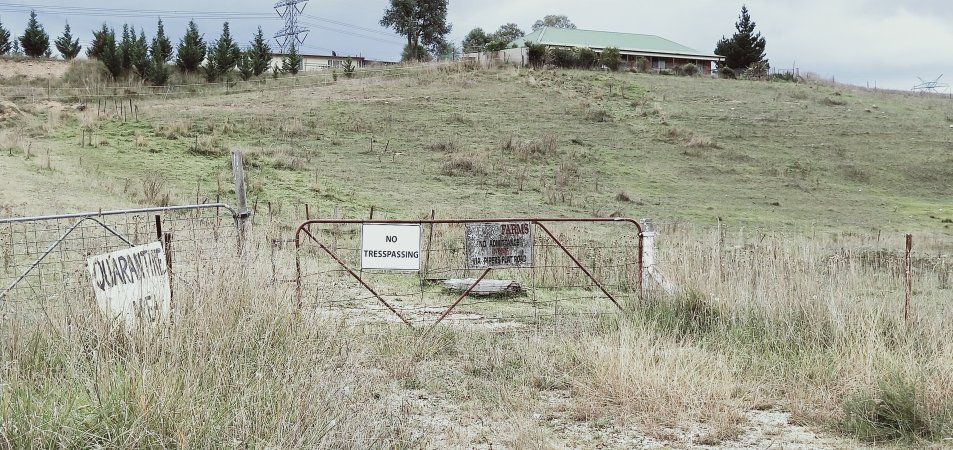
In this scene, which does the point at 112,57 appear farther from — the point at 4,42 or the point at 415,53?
the point at 415,53

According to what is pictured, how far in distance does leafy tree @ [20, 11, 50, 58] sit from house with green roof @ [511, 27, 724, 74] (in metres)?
36.6

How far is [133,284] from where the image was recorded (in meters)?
5.96

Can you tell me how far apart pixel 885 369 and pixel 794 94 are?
156 feet

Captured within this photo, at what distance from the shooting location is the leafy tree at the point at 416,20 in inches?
3091

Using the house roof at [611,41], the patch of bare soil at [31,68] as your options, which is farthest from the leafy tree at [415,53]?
the patch of bare soil at [31,68]

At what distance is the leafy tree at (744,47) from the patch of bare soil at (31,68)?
53186 millimetres

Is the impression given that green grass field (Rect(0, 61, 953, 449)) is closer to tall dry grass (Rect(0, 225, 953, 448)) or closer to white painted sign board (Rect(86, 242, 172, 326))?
tall dry grass (Rect(0, 225, 953, 448))

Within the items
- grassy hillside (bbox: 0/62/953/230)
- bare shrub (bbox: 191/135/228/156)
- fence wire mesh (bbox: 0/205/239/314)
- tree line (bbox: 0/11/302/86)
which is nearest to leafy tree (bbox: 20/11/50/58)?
tree line (bbox: 0/11/302/86)

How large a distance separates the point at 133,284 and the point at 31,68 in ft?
155

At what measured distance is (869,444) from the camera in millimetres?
5766

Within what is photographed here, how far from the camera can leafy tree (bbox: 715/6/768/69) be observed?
234 ft

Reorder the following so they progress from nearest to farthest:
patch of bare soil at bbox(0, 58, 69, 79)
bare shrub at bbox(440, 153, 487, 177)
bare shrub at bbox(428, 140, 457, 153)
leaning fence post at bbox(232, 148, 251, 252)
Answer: leaning fence post at bbox(232, 148, 251, 252) < bare shrub at bbox(440, 153, 487, 177) < bare shrub at bbox(428, 140, 457, 153) < patch of bare soil at bbox(0, 58, 69, 79)

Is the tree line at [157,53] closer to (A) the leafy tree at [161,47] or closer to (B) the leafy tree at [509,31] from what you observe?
(A) the leafy tree at [161,47]

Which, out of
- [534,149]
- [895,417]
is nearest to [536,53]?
[534,149]
